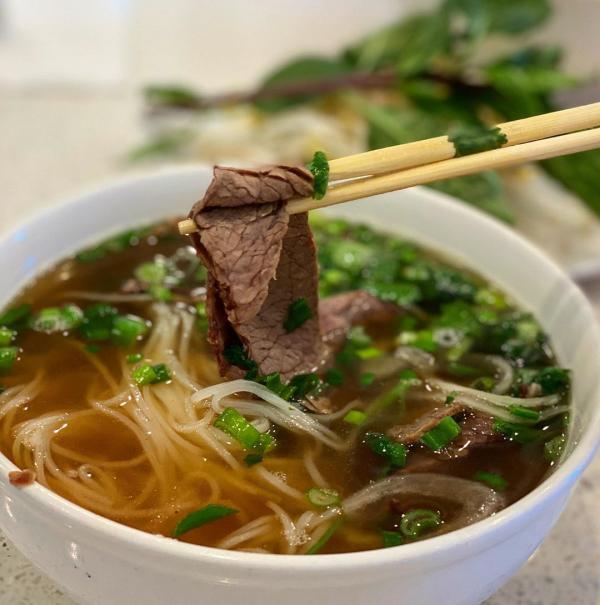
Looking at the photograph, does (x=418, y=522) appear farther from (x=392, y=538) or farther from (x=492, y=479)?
(x=492, y=479)

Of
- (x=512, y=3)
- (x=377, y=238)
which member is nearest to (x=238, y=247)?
(x=377, y=238)

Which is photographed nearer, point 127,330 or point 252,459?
point 252,459

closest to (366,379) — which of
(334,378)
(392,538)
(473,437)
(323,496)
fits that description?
(334,378)

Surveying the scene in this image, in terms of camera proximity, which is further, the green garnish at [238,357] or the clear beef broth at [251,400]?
the green garnish at [238,357]

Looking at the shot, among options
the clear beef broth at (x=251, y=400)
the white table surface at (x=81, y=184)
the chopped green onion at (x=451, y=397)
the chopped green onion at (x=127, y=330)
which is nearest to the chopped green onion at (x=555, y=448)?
the clear beef broth at (x=251, y=400)

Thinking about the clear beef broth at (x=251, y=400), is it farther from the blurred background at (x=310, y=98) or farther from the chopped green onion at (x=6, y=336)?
the blurred background at (x=310, y=98)
